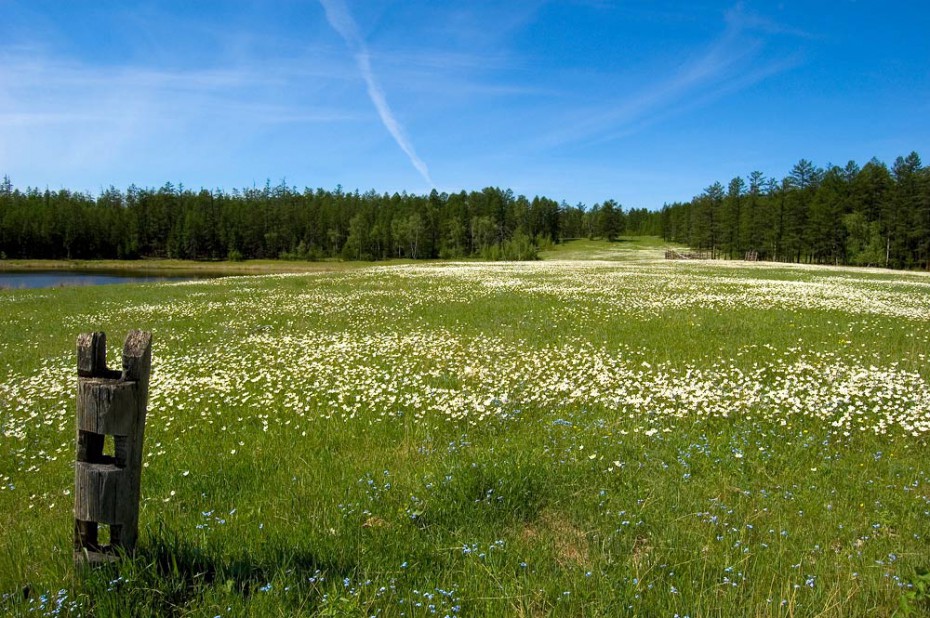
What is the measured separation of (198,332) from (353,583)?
15.5 m

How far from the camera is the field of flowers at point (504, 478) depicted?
363 cm

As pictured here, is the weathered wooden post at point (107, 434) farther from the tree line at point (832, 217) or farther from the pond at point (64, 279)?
the tree line at point (832, 217)

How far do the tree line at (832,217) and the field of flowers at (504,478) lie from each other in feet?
279

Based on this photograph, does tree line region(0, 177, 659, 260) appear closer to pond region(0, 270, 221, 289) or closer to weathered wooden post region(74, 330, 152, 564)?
pond region(0, 270, 221, 289)

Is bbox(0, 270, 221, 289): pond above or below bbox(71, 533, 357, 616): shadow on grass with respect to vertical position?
above

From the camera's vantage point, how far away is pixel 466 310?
19.8 meters

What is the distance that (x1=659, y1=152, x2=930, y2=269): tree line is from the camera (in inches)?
2955

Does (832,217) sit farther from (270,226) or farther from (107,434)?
(270,226)

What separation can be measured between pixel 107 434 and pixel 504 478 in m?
3.74

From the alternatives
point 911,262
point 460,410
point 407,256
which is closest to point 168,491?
point 460,410

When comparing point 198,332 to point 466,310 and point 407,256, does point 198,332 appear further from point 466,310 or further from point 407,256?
point 407,256

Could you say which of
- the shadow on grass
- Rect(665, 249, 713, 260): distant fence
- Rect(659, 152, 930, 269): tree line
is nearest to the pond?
the shadow on grass

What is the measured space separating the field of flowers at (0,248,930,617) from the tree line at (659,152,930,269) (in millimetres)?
85153

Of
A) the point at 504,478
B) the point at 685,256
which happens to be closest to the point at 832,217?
the point at 685,256
